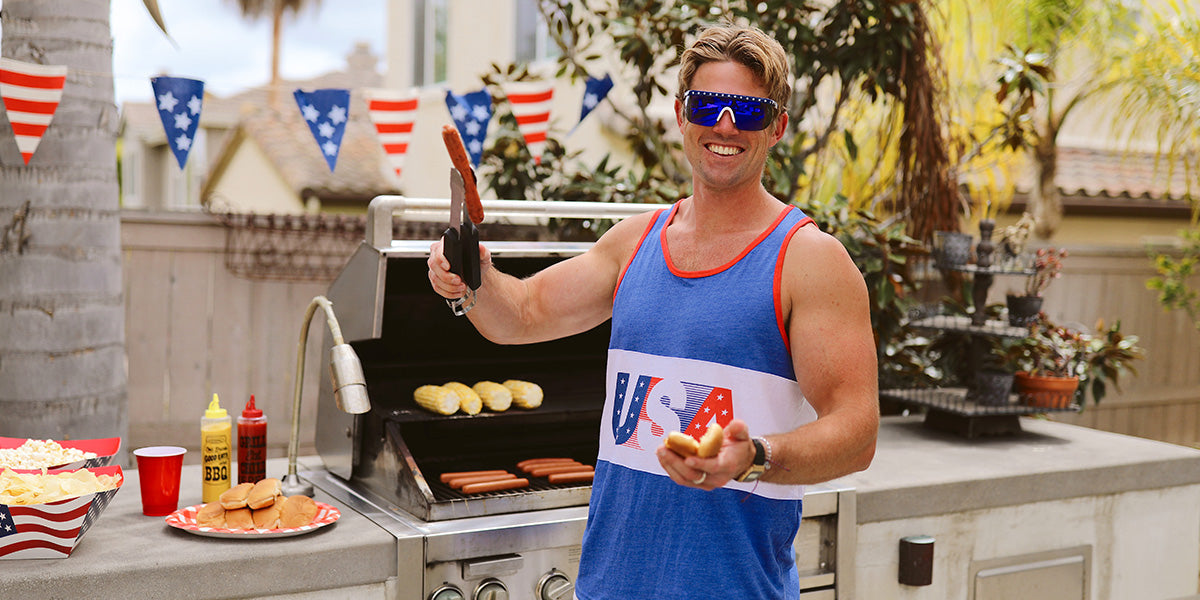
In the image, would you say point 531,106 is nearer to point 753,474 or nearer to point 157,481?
point 157,481

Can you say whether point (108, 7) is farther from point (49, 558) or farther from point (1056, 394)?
point (1056, 394)

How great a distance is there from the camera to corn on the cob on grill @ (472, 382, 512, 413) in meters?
2.87

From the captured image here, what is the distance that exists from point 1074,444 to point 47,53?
3.76 m

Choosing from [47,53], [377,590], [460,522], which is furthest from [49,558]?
[47,53]

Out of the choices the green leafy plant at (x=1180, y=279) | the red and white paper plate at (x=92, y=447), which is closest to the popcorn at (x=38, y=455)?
the red and white paper plate at (x=92, y=447)

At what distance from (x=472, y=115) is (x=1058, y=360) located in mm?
2562

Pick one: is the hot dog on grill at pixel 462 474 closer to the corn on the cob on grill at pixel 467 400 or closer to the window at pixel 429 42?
the corn on the cob on grill at pixel 467 400

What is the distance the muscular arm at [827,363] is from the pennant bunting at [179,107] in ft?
8.49

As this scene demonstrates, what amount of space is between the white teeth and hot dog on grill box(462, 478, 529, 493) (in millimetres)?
1226

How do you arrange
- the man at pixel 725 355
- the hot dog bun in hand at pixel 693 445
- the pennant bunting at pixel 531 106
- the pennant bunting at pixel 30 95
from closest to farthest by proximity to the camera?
1. the hot dog bun in hand at pixel 693 445
2. the man at pixel 725 355
3. the pennant bunting at pixel 30 95
4. the pennant bunting at pixel 531 106

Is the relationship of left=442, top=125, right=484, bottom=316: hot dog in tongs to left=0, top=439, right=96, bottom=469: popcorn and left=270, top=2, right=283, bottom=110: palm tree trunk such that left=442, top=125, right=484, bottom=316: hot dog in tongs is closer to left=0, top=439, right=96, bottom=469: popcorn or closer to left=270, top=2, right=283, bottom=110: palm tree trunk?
left=0, top=439, right=96, bottom=469: popcorn

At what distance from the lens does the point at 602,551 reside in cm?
190

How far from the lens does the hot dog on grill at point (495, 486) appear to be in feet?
8.58

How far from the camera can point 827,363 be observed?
5.42 ft
